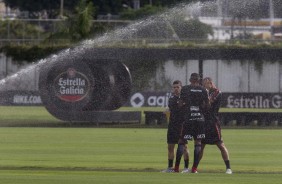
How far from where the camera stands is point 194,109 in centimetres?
2450

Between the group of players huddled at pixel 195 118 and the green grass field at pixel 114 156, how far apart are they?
67 centimetres

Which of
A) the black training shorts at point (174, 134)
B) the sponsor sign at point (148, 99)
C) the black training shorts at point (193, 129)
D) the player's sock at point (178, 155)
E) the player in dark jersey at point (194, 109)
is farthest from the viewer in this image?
the sponsor sign at point (148, 99)

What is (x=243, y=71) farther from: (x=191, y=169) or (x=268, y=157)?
(x=191, y=169)

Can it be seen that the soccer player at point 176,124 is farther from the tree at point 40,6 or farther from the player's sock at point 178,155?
the tree at point 40,6

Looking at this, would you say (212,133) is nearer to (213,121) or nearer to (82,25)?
(213,121)

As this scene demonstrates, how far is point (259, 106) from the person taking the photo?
180 feet

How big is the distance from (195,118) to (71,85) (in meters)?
25.4

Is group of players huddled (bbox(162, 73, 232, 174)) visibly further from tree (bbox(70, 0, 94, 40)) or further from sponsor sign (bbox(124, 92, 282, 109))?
tree (bbox(70, 0, 94, 40))

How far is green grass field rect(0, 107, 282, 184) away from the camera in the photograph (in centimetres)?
2294

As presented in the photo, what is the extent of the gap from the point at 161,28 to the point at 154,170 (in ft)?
134

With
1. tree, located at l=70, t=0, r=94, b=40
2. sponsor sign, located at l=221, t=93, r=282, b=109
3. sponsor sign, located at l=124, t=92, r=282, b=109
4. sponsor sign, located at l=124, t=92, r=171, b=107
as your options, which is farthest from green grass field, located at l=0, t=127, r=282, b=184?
tree, located at l=70, t=0, r=94, b=40

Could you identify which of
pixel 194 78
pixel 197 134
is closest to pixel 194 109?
pixel 197 134

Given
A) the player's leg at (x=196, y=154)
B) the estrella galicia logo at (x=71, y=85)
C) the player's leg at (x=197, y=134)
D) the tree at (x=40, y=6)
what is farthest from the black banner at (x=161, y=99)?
the tree at (x=40, y=6)

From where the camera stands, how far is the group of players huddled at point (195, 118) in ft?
79.9
